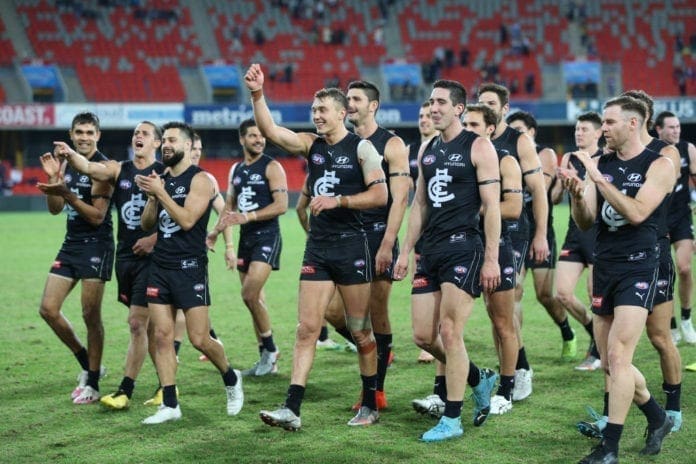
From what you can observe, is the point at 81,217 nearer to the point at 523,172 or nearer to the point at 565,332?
the point at 523,172

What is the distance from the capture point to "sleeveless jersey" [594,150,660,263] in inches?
268

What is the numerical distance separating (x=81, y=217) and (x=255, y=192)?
1927 mm

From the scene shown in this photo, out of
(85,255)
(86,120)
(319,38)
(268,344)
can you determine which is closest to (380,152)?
(268,344)

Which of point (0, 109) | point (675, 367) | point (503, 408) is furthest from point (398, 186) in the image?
point (0, 109)

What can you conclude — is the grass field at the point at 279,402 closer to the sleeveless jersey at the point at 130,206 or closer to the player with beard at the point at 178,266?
the player with beard at the point at 178,266

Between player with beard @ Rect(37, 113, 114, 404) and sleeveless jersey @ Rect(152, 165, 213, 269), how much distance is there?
3.68ft

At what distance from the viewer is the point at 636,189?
6781mm

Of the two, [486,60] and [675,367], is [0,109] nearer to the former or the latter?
[486,60]

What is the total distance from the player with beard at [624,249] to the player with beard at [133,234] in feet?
12.5

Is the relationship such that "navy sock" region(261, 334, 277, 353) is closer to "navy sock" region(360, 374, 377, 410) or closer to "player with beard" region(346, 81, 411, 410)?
"player with beard" region(346, 81, 411, 410)

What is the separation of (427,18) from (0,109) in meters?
22.4

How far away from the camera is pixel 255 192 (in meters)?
10.3

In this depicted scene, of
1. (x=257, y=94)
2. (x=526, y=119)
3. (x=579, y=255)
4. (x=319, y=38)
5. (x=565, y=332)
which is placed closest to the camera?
(x=257, y=94)

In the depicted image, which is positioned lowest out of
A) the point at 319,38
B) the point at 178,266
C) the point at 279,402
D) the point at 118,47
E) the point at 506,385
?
the point at 279,402
